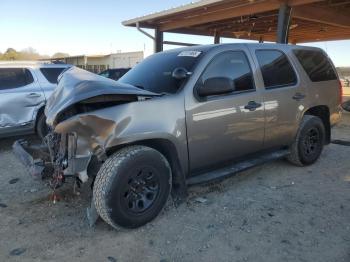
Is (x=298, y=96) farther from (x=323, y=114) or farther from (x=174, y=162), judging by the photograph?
(x=174, y=162)

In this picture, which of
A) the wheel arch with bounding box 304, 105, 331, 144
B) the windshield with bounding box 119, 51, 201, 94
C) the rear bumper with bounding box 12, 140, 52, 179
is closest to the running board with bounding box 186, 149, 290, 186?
the wheel arch with bounding box 304, 105, 331, 144

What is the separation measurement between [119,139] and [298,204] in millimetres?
2282

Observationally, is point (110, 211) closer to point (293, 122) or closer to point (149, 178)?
point (149, 178)

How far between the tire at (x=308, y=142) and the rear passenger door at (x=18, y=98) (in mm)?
4929

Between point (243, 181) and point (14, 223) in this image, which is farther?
point (243, 181)

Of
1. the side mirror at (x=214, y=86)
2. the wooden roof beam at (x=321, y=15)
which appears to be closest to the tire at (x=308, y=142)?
the side mirror at (x=214, y=86)

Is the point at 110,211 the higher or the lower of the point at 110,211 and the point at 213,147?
the lower

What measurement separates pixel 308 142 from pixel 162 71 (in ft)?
8.85

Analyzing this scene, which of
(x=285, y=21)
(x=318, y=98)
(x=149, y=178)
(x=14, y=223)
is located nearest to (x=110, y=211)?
(x=149, y=178)

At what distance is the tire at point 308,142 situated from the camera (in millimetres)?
5635

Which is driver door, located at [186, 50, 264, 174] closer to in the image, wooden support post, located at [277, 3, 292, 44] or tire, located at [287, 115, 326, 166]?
tire, located at [287, 115, 326, 166]

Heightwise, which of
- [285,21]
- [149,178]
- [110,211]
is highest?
[285,21]

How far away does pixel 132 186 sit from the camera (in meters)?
3.72

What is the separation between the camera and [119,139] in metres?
3.54
